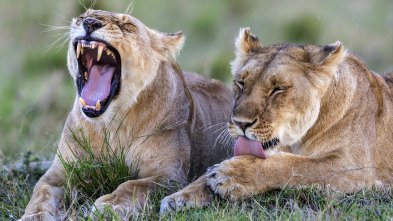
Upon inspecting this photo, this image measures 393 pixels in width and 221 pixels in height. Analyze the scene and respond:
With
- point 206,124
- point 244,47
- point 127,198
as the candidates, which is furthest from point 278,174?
point 206,124

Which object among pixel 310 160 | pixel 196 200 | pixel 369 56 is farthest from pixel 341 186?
pixel 369 56

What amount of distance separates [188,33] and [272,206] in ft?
25.6

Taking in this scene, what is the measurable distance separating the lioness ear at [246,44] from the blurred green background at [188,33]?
3.66 meters

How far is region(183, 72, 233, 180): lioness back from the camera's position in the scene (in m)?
5.23

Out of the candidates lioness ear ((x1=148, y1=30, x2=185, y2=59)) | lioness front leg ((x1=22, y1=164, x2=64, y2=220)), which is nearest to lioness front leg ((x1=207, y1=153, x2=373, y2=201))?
lioness front leg ((x1=22, y1=164, x2=64, y2=220))

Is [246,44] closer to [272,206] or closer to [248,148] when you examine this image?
[248,148]

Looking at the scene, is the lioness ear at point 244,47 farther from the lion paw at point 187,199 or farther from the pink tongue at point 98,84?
the lion paw at point 187,199

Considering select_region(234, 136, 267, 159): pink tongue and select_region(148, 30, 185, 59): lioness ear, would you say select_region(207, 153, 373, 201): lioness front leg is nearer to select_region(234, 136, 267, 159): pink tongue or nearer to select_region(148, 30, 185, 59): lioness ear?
select_region(234, 136, 267, 159): pink tongue

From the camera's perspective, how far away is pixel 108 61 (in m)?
4.70

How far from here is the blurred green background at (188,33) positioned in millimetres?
8750

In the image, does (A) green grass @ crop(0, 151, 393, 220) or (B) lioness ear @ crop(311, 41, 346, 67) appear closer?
(A) green grass @ crop(0, 151, 393, 220)

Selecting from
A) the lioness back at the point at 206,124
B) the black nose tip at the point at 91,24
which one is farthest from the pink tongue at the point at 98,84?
the lioness back at the point at 206,124

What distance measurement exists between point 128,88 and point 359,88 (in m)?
1.60

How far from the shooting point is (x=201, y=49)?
11.1 metres
